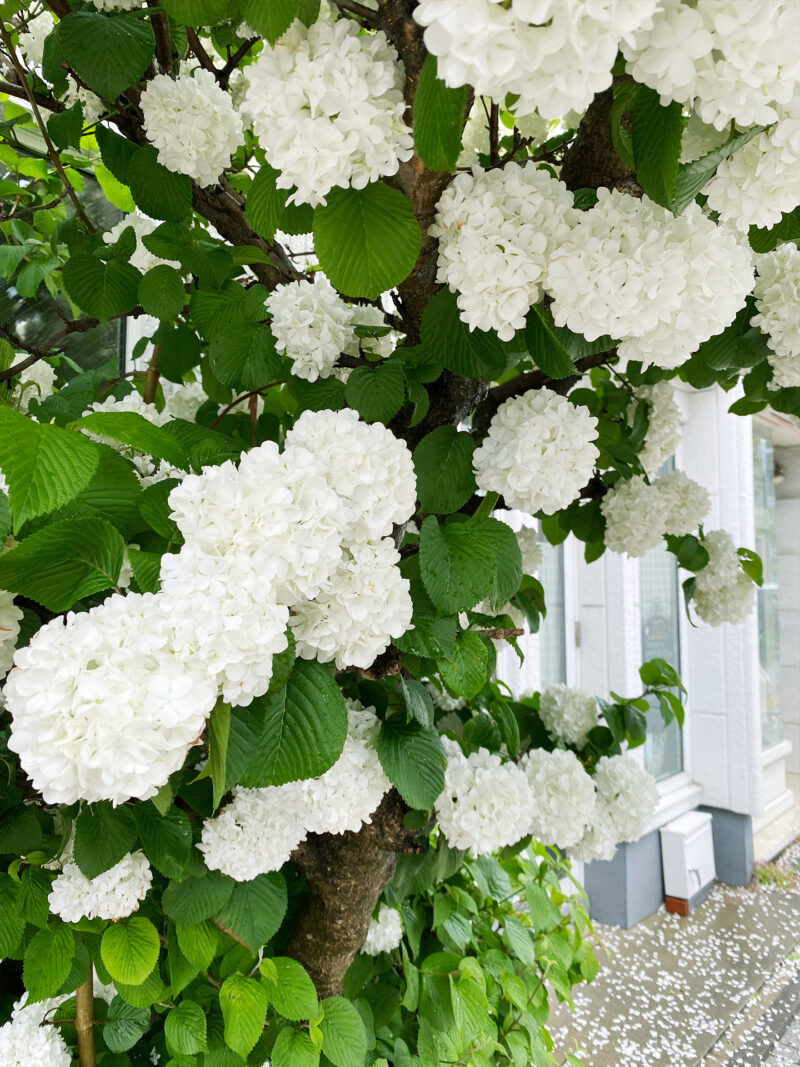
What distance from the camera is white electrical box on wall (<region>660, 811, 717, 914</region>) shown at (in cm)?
223

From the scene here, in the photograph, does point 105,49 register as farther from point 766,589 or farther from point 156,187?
point 766,589

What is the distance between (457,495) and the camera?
1.78 feet

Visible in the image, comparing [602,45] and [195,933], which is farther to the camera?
[195,933]

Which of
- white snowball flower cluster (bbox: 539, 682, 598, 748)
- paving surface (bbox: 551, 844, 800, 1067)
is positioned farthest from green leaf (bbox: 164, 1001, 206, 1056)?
paving surface (bbox: 551, 844, 800, 1067)

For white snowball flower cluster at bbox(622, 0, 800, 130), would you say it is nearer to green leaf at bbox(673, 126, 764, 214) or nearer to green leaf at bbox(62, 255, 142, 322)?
green leaf at bbox(673, 126, 764, 214)

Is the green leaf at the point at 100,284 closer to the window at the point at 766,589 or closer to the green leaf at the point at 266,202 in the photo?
the green leaf at the point at 266,202

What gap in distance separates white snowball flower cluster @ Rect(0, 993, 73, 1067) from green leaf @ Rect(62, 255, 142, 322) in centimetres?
63

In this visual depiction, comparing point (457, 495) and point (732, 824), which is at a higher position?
point (457, 495)

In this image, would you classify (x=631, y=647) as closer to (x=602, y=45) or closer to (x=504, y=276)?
(x=504, y=276)

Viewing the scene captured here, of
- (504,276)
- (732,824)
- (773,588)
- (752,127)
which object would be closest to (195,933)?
Result: (504,276)

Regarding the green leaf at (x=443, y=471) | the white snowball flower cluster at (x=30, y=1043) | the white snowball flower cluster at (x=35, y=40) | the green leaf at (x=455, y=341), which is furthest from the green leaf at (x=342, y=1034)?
the white snowball flower cluster at (x=35, y=40)

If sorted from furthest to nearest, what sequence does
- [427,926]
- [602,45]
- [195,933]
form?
1. [427,926]
2. [195,933]
3. [602,45]

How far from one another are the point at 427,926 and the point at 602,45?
1043 millimetres

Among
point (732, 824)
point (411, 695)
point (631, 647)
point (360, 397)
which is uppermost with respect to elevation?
point (360, 397)
